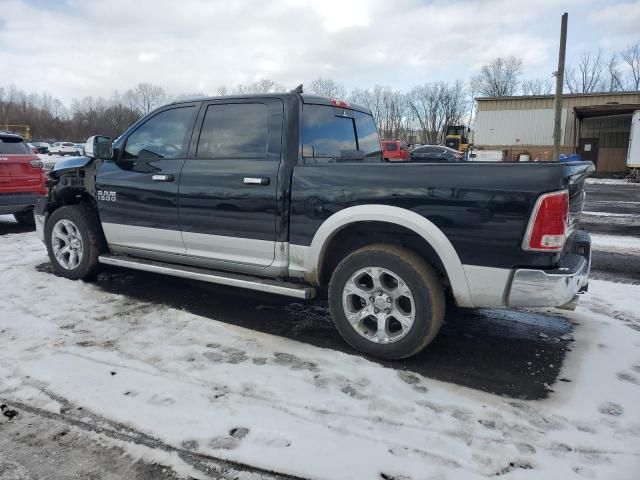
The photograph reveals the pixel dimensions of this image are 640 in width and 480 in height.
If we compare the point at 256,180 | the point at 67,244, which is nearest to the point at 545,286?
the point at 256,180

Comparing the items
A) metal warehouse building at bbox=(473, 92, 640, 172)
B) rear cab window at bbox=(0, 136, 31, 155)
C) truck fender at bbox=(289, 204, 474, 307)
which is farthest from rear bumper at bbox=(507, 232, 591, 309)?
metal warehouse building at bbox=(473, 92, 640, 172)

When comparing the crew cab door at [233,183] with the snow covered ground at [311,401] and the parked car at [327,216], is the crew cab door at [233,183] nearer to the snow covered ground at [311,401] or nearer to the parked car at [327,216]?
the parked car at [327,216]

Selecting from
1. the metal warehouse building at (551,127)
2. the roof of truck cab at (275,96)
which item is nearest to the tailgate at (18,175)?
the roof of truck cab at (275,96)

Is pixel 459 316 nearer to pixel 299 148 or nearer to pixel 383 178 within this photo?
pixel 383 178

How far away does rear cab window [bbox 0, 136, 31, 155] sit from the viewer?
28.0 ft

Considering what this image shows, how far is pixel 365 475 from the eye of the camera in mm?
2287

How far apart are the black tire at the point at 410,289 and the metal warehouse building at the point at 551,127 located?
31886 millimetres

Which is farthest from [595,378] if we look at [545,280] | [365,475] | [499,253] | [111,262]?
[111,262]

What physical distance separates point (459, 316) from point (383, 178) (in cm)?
189

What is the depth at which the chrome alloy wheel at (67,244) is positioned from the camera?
17.4 feet

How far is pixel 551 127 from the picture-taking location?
34188mm

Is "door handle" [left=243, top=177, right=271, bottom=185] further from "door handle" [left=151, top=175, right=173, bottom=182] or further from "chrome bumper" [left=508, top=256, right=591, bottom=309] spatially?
"chrome bumper" [left=508, top=256, right=591, bottom=309]

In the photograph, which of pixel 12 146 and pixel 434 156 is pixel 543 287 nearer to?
pixel 434 156

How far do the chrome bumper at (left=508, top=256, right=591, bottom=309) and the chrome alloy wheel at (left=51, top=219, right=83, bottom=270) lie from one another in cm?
445
